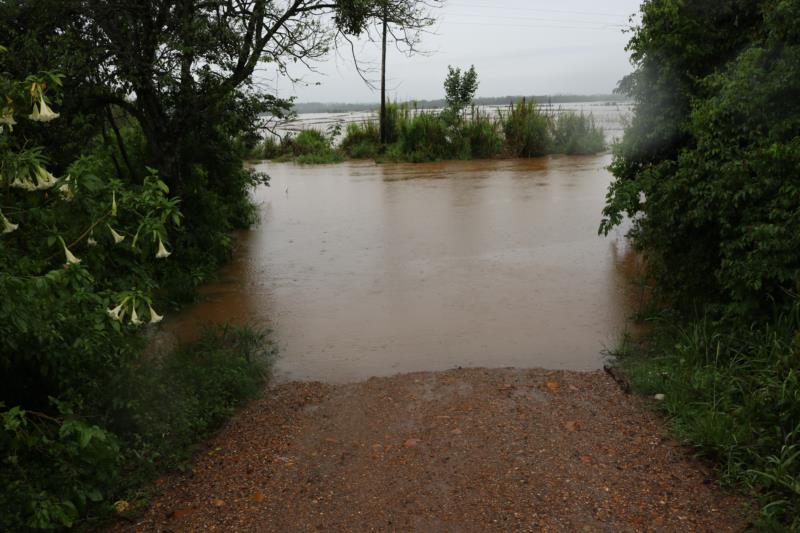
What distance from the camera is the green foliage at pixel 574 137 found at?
70.8 ft

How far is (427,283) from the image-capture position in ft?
27.0

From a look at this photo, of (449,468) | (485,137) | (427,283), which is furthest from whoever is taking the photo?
(485,137)

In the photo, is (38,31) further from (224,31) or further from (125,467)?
(125,467)

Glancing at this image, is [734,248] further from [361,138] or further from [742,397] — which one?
[361,138]

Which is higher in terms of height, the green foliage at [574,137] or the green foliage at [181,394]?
the green foliage at [574,137]

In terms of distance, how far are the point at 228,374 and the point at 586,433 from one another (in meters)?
2.54

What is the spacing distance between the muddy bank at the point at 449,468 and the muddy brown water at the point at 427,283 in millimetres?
878

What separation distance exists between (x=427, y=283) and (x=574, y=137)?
14.9 metres

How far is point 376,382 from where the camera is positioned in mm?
5418

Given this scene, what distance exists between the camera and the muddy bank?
11.6ft

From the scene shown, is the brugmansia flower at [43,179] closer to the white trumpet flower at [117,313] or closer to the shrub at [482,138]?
the white trumpet flower at [117,313]

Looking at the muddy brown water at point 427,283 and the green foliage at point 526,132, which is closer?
the muddy brown water at point 427,283

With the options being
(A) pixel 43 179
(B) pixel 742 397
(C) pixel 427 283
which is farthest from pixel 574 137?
(A) pixel 43 179

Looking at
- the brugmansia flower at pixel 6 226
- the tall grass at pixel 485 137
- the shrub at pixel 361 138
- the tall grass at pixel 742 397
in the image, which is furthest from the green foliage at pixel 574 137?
the brugmansia flower at pixel 6 226
